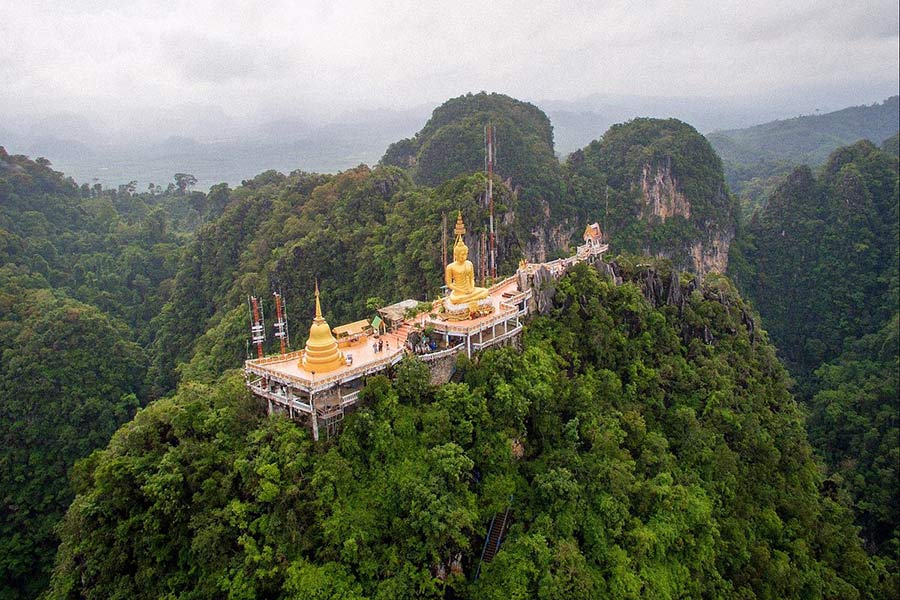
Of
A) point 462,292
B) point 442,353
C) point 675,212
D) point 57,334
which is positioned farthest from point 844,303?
point 57,334

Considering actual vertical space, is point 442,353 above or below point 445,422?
above

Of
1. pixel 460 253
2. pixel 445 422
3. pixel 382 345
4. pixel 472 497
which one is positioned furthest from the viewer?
pixel 460 253

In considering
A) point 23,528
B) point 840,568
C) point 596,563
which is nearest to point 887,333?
point 840,568

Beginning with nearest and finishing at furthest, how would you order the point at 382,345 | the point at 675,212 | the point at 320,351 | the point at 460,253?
the point at 320,351 → the point at 382,345 → the point at 460,253 → the point at 675,212

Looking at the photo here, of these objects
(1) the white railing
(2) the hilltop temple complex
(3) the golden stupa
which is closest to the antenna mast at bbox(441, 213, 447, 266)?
(2) the hilltop temple complex

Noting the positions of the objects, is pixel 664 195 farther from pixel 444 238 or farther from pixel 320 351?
pixel 320 351

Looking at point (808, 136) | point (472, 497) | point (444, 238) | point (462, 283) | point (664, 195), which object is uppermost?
point (808, 136)

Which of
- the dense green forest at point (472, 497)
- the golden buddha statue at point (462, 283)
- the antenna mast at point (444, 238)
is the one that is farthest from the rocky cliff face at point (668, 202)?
the golden buddha statue at point (462, 283)
